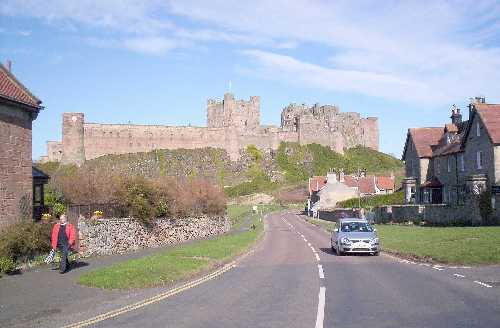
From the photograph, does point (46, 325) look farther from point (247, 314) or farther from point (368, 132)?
point (368, 132)

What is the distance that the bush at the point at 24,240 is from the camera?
1817 centimetres

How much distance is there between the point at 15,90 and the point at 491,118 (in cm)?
3413

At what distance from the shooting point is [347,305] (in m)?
12.0

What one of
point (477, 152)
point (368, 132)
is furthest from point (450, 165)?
point (368, 132)

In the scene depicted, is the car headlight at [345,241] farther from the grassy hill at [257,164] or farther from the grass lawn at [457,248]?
the grassy hill at [257,164]

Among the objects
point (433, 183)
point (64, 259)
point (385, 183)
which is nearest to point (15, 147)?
point (64, 259)

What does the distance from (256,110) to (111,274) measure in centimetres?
11730

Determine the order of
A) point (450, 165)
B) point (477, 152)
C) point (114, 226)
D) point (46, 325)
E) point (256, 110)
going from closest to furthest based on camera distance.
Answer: point (46, 325) < point (114, 226) < point (477, 152) < point (450, 165) < point (256, 110)

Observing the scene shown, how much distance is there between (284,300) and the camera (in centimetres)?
1279

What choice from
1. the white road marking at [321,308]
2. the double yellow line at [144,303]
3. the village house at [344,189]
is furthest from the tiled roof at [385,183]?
the white road marking at [321,308]

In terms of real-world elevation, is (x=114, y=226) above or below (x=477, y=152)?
below

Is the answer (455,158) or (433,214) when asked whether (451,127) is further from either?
(433,214)

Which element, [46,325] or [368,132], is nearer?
[46,325]

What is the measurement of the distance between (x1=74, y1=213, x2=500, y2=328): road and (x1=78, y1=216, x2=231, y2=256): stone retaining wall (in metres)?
7.64
